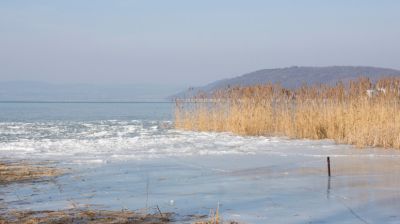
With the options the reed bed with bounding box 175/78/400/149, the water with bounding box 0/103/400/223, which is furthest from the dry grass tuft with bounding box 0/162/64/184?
the reed bed with bounding box 175/78/400/149

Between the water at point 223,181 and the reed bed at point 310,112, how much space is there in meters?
1.03

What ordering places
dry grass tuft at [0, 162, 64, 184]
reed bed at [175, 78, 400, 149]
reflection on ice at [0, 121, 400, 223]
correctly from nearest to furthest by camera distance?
reflection on ice at [0, 121, 400, 223] < dry grass tuft at [0, 162, 64, 184] < reed bed at [175, 78, 400, 149]

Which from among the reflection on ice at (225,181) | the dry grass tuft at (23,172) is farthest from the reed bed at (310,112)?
the dry grass tuft at (23,172)

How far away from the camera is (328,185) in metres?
7.84

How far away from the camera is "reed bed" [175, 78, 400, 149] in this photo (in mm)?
14936

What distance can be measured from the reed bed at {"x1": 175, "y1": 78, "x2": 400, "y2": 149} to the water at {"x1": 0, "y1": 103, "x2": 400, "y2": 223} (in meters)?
1.03

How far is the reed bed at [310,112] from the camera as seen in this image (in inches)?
588

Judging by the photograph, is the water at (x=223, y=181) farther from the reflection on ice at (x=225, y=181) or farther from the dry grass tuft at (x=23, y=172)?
the dry grass tuft at (x=23, y=172)

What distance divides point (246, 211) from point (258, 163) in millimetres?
4898

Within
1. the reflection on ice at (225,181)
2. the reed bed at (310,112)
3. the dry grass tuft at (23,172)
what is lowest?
the reflection on ice at (225,181)

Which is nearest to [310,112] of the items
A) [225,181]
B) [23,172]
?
[225,181]

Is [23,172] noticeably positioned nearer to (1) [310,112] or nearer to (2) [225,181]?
(2) [225,181]

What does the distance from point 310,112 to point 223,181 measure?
32.0 feet

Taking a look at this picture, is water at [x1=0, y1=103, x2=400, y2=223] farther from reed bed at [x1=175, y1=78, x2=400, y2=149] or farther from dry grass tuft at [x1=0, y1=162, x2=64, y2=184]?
reed bed at [x1=175, y1=78, x2=400, y2=149]
